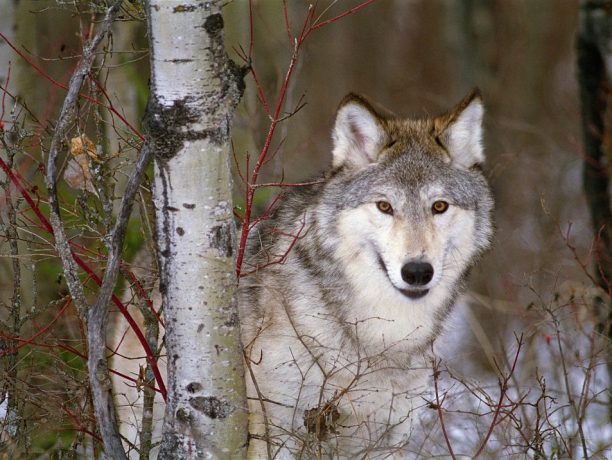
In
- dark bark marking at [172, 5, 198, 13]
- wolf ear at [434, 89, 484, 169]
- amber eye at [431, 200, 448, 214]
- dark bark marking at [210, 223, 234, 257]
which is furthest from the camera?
wolf ear at [434, 89, 484, 169]

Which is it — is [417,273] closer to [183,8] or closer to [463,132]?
[463,132]

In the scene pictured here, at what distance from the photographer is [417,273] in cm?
383

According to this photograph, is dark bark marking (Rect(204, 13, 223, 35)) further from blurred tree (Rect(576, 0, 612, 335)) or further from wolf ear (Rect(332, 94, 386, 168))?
blurred tree (Rect(576, 0, 612, 335))

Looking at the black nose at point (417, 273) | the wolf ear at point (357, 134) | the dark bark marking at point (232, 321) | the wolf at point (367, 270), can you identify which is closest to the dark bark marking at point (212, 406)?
the dark bark marking at point (232, 321)

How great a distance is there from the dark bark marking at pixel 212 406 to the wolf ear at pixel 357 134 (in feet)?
5.52

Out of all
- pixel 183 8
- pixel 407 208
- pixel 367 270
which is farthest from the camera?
pixel 367 270

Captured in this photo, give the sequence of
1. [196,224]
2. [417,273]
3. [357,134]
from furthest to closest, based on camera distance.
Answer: [357,134] < [417,273] < [196,224]

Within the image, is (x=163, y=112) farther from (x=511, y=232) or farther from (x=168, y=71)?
(x=511, y=232)

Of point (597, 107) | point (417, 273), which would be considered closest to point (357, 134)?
point (417, 273)

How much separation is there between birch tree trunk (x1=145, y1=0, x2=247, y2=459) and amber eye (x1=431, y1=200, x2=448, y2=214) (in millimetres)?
1382

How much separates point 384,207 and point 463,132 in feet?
2.19

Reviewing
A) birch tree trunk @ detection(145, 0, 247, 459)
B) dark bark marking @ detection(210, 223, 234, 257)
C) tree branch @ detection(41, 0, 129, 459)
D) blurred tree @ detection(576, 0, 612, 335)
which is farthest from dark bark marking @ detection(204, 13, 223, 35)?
blurred tree @ detection(576, 0, 612, 335)

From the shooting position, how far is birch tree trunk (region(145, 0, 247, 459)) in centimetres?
285

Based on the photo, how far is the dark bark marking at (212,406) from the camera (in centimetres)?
305
